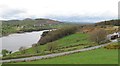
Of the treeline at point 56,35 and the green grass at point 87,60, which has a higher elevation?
the green grass at point 87,60

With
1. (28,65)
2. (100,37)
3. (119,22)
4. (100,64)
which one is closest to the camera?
(100,64)

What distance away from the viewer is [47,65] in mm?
42031

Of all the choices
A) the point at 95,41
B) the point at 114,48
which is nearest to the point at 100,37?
the point at 95,41

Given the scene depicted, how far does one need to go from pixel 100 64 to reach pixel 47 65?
28.1 feet

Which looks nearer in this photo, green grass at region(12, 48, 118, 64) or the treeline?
green grass at region(12, 48, 118, 64)

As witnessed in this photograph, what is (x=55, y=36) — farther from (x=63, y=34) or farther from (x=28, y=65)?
(x=28, y=65)

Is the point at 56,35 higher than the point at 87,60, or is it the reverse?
the point at 87,60

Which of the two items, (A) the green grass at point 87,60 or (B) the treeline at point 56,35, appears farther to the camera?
(B) the treeline at point 56,35

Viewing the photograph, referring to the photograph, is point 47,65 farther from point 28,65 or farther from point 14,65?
point 14,65

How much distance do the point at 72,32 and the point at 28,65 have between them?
10887 cm

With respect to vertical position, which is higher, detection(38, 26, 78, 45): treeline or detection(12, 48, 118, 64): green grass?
detection(12, 48, 118, 64): green grass

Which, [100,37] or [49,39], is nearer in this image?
[100,37]

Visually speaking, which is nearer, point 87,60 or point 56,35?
point 87,60

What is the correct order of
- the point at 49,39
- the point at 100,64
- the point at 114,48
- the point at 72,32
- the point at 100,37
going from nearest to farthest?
the point at 100,64 → the point at 114,48 → the point at 100,37 → the point at 49,39 → the point at 72,32
